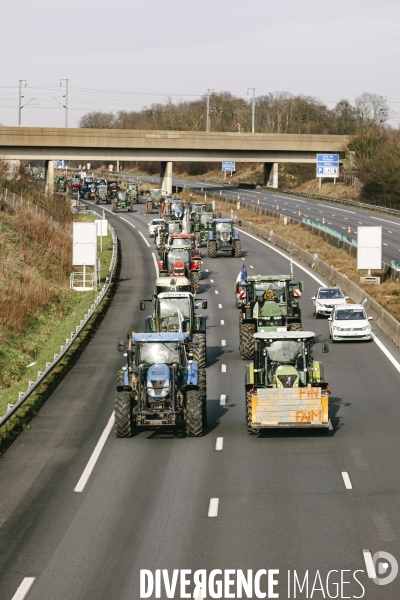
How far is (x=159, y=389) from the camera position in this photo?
25.0 metres

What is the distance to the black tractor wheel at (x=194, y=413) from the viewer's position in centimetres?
2491

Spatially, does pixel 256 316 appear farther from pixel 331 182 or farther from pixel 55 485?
pixel 331 182

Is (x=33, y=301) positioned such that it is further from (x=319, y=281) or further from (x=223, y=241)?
(x=223, y=241)

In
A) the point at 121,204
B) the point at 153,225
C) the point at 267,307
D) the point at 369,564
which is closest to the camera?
the point at 369,564

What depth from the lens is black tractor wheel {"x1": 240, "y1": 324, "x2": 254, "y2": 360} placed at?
120 feet

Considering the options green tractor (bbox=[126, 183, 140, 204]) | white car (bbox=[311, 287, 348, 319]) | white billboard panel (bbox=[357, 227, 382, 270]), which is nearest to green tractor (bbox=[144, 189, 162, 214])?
green tractor (bbox=[126, 183, 140, 204])

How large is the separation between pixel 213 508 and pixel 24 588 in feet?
16.9

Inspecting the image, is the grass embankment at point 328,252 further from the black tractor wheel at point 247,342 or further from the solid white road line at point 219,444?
the solid white road line at point 219,444

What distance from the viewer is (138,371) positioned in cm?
2503

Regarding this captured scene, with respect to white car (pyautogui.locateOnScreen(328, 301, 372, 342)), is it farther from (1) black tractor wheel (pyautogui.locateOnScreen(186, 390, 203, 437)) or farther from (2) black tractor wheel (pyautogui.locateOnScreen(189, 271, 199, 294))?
(1) black tractor wheel (pyautogui.locateOnScreen(186, 390, 203, 437))

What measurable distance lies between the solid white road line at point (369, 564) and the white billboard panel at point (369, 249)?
129 feet

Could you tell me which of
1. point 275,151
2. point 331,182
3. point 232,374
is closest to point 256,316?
point 232,374

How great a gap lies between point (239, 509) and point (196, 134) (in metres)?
100

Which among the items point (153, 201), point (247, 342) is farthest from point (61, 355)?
point (153, 201)
